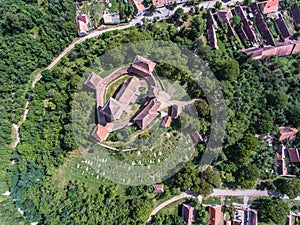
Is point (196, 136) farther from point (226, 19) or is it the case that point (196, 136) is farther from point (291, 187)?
point (226, 19)

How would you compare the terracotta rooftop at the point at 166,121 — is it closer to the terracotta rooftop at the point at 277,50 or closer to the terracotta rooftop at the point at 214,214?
the terracotta rooftop at the point at 214,214

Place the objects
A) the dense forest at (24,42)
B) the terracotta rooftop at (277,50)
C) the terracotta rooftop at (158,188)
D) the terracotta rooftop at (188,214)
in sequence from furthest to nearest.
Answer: the terracotta rooftop at (277,50), the dense forest at (24,42), the terracotta rooftop at (158,188), the terracotta rooftop at (188,214)

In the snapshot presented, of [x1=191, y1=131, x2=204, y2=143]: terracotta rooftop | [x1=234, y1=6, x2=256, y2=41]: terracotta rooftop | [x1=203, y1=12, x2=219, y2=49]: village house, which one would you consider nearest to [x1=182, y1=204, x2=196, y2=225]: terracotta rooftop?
[x1=191, y1=131, x2=204, y2=143]: terracotta rooftop

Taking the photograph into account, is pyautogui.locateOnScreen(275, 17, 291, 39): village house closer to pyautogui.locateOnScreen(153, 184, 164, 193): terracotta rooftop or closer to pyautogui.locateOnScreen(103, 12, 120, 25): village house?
pyautogui.locateOnScreen(103, 12, 120, 25): village house

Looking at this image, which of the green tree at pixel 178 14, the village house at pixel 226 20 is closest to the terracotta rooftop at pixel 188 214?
the village house at pixel 226 20

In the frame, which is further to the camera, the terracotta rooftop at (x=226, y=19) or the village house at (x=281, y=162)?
the terracotta rooftop at (x=226, y=19)

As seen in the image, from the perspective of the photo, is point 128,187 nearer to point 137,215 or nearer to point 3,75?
point 137,215

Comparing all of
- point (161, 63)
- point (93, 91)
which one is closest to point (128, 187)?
point (93, 91)
